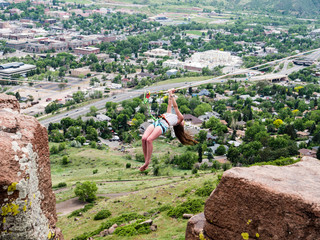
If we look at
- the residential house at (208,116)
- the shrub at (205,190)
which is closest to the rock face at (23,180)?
the shrub at (205,190)

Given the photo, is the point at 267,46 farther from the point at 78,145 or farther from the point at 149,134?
the point at 149,134

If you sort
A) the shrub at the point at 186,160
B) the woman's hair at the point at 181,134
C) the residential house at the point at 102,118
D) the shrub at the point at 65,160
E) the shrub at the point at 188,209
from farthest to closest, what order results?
the residential house at the point at 102,118, the shrub at the point at 65,160, the shrub at the point at 186,160, the shrub at the point at 188,209, the woman's hair at the point at 181,134

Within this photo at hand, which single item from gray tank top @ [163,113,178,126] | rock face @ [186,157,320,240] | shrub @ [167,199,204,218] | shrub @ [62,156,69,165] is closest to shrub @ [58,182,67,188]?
→ shrub @ [62,156,69,165]

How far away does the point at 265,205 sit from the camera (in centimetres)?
968

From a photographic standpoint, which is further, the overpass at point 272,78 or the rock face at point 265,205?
the overpass at point 272,78

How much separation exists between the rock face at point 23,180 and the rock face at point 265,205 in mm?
4208

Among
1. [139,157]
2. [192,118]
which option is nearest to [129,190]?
[139,157]

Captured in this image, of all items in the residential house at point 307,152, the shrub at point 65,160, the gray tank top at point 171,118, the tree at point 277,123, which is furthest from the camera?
the tree at point 277,123

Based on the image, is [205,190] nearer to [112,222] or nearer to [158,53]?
[112,222]

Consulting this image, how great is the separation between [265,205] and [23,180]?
223 inches

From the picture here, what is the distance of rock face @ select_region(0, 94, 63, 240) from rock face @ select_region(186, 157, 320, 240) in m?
4.21

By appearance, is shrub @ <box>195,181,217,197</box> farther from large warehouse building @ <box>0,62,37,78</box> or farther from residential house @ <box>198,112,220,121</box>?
large warehouse building @ <box>0,62,37,78</box>

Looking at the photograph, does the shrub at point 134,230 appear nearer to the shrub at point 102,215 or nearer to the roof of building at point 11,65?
the shrub at point 102,215

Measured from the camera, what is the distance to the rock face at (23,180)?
9.21 meters
